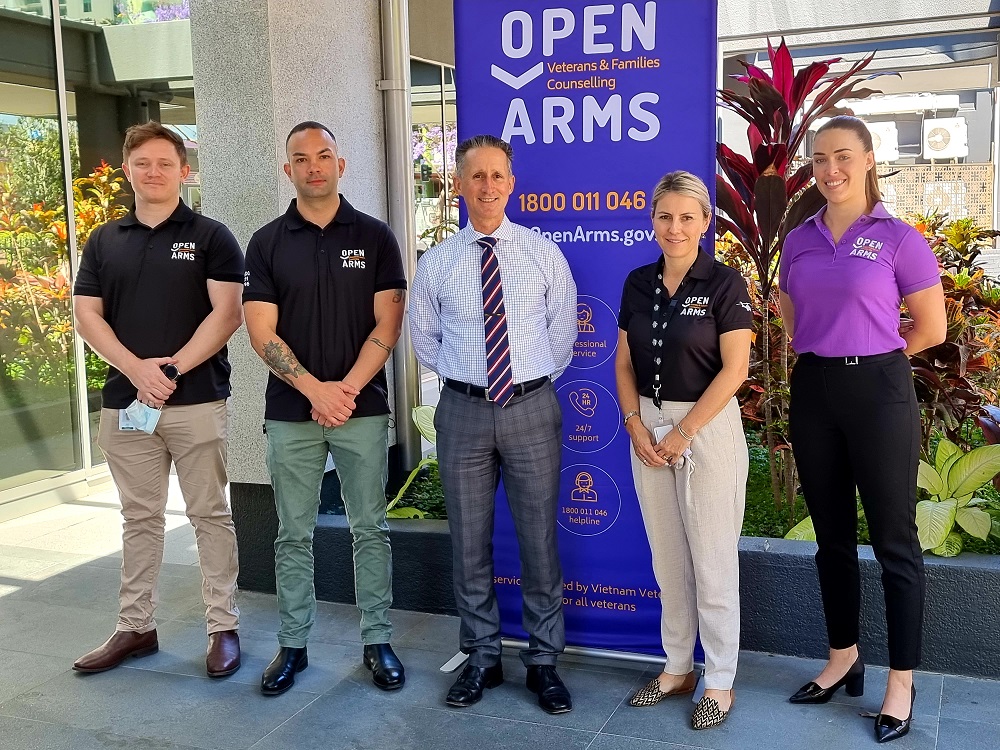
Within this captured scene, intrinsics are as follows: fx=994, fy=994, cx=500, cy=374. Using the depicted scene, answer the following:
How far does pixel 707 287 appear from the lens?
2.88 meters

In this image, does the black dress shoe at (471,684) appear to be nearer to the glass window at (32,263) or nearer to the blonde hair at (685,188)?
the blonde hair at (685,188)

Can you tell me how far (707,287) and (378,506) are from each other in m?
1.32

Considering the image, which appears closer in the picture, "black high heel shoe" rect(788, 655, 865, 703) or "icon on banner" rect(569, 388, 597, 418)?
"black high heel shoe" rect(788, 655, 865, 703)

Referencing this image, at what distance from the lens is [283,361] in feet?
10.4

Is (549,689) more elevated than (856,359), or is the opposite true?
(856,359)

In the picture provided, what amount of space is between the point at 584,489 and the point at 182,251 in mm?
1589

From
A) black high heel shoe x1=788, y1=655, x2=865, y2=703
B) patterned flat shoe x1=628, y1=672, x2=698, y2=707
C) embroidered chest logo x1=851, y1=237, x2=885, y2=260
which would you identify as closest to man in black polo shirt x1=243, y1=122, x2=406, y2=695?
patterned flat shoe x1=628, y1=672, x2=698, y2=707

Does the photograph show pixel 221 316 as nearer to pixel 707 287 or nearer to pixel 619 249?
pixel 619 249

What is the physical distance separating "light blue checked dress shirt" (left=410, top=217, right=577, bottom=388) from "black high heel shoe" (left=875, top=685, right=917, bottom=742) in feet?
4.60

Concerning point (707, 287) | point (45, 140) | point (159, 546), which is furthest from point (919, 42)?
point (159, 546)

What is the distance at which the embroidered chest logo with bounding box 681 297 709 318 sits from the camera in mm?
2861

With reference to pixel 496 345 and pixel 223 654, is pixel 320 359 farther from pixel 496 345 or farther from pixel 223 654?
pixel 223 654

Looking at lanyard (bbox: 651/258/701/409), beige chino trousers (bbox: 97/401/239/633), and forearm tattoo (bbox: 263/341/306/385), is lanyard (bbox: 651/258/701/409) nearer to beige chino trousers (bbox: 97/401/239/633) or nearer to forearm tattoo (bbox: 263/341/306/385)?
forearm tattoo (bbox: 263/341/306/385)

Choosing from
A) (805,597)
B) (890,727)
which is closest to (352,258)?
(805,597)
